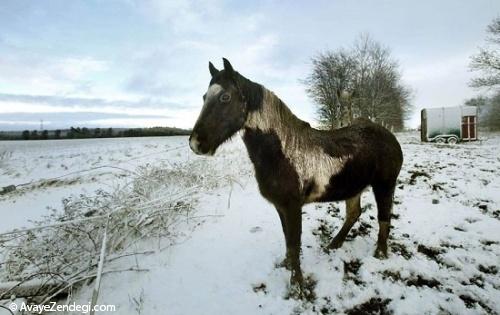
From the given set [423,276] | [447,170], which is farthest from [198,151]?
[447,170]

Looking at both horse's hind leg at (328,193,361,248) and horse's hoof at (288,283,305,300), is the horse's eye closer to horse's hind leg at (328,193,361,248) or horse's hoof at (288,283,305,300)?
horse's hoof at (288,283,305,300)

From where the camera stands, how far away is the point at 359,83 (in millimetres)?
30812

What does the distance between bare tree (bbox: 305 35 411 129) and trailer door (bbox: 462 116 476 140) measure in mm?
9099

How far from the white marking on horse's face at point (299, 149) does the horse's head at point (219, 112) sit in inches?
8.3

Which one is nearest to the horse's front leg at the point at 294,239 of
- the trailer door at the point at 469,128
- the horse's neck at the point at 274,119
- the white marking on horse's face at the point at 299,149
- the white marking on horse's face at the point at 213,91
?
the white marking on horse's face at the point at 299,149

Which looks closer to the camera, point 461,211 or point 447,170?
point 461,211

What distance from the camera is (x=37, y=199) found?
830 cm

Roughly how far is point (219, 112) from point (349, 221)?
255cm

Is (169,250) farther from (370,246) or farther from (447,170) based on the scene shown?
(447,170)

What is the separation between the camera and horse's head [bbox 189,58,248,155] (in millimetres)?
2510

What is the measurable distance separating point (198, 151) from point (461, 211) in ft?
15.5

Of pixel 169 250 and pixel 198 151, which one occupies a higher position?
pixel 198 151

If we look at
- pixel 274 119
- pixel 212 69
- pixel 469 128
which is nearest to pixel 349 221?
pixel 274 119

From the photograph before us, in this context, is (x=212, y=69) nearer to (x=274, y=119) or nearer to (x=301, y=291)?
(x=274, y=119)
